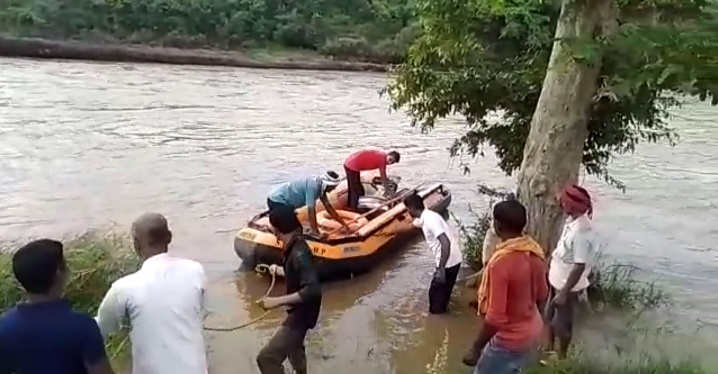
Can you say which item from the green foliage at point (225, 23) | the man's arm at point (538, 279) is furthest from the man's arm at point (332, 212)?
the green foliage at point (225, 23)

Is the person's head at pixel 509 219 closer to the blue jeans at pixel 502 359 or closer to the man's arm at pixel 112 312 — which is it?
the blue jeans at pixel 502 359

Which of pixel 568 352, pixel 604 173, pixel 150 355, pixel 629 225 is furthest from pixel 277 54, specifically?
pixel 150 355

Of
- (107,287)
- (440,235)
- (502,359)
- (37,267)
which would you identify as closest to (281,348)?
(502,359)

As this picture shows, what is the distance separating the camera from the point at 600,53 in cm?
550

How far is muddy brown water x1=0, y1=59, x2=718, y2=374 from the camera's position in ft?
32.3

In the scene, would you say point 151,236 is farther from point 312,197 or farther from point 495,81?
point 495,81

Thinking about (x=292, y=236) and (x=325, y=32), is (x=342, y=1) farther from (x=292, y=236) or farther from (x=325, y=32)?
(x=292, y=236)

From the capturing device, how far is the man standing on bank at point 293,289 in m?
5.91

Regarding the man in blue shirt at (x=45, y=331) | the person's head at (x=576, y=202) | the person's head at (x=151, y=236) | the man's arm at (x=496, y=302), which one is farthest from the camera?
the person's head at (x=576, y=202)

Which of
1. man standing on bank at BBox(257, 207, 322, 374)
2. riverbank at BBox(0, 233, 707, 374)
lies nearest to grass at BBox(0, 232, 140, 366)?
riverbank at BBox(0, 233, 707, 374)

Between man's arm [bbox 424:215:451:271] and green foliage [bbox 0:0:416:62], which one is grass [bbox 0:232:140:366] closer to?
man's arm [bbox 424:215:451:271]

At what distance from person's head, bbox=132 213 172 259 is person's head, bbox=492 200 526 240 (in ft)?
5.41

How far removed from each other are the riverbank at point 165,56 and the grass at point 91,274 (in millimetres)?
26588

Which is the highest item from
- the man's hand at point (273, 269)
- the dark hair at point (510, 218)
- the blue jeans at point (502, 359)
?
the dark hair at point (510, 218)
